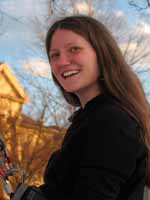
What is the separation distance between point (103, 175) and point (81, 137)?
0.47ft

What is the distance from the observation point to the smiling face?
143 centimetres

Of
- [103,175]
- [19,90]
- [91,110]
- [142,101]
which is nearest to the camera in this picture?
[103,175]

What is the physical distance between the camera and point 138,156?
1.26m

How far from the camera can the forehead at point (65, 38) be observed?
1.44m

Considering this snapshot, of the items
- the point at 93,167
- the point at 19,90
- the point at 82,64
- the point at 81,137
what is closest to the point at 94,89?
the point at 82,64

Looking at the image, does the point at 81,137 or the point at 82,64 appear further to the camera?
the point at 82,64

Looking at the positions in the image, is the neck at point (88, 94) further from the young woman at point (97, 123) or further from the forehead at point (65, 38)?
the forehead at point (65, 38)

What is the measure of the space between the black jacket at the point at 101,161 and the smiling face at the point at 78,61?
117 millimetres

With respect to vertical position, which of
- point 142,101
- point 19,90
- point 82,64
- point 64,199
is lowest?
point 19,90

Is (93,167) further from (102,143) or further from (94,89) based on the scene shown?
(94,89)

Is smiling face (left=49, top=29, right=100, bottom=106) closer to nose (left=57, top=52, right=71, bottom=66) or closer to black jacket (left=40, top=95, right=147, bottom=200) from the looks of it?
nose (left=57, top=52, right=71, bottom=66)

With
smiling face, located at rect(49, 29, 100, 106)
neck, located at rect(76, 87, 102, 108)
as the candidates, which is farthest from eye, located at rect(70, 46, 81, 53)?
neck, located at rect(76, 87, 102, 108)

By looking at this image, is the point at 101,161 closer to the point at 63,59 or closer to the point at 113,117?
the point at 113,117

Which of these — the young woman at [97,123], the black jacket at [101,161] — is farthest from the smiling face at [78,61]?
the black jacket at [101,161]
